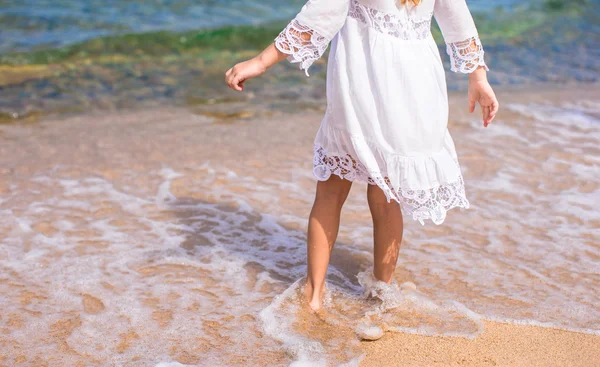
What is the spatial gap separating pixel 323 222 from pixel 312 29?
2.48 feet

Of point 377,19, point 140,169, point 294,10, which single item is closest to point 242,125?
point 140,169

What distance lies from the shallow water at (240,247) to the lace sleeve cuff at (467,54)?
0.96 m

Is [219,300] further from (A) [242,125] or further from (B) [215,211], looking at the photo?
(A) [242,125]

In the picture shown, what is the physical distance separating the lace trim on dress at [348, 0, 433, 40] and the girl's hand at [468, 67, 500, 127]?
14.1 inches

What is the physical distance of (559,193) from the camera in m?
4.12

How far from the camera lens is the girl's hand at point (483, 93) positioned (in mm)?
2674

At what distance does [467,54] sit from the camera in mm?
2621

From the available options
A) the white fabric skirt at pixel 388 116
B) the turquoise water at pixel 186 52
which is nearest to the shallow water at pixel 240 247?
the white fabric skirt at pixel 388 116

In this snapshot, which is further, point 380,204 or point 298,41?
point 380,204

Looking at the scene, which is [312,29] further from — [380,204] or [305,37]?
[380,204]

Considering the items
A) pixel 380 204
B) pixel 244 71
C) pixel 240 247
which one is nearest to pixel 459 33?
pixel 380 204

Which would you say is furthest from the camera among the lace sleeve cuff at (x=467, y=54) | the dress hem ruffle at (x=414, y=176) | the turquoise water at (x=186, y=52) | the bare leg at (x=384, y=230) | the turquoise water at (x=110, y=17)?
the turquoise water at (x=110, y=17)

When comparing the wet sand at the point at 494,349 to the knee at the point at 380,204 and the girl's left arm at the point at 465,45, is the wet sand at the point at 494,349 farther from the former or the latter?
the girl's left arm at the point at 465,45

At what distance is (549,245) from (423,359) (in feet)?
4.31
